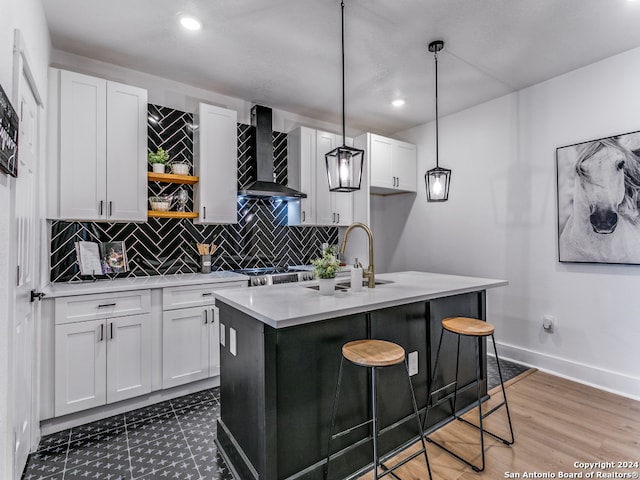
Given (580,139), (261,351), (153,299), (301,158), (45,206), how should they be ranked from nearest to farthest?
(261,351) → (45,206) → (153,299) → (580,139) → (301,158)

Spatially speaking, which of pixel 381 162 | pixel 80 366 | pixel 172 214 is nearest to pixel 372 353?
pixel 80 366

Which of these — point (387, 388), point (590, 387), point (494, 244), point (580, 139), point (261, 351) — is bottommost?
point (590, 387)

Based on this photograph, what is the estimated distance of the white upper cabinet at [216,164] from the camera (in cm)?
325

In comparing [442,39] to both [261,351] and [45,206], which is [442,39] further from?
[45,206]

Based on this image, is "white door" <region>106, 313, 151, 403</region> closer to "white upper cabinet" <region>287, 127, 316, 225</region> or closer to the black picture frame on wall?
the black picture frame on wall

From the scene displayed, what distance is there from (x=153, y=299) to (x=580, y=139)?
406 cm

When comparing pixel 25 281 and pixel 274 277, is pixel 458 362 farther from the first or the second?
pixel 25 281

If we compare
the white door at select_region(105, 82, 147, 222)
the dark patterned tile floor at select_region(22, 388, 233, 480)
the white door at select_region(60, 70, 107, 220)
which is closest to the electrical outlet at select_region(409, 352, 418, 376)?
the dark patterned tile floor at select_region(22, 388, 233, 480)

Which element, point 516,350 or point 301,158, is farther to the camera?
point 301,158

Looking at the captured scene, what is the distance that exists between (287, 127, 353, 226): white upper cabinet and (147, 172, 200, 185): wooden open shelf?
123cm

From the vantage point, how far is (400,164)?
4.50m

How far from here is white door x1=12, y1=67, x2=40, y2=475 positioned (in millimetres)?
1695

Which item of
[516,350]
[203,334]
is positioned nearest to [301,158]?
[203,334]

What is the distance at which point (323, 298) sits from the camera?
6.55 ft
